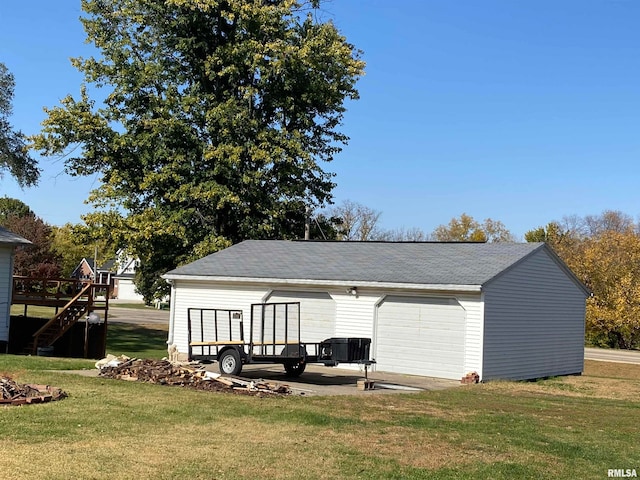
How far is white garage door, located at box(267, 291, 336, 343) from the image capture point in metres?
22.3

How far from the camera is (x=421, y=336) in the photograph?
20.5 meters

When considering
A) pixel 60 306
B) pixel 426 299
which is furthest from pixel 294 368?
pixel 60 306

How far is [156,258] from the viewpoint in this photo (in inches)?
1280

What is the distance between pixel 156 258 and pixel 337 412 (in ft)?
70.9

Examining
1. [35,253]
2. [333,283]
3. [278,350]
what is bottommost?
[278,350]

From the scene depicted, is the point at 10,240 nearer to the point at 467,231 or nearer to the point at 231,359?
the point at 231,359

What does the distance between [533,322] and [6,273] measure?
16913 millimetres

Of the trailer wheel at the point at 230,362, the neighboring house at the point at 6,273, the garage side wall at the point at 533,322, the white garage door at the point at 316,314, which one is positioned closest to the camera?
the trailer wheel at the point at 230,362

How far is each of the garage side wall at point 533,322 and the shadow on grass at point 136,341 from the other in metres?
11.9

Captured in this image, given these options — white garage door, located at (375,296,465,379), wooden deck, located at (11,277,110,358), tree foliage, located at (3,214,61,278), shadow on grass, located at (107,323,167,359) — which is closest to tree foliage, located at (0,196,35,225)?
tree foliage, located at (3,214,61,278)

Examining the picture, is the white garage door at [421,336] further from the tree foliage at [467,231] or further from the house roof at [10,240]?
the tree foliage at [467,231]

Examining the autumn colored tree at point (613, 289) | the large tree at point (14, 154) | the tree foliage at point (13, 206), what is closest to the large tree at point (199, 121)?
the large tree at point (14, 154)

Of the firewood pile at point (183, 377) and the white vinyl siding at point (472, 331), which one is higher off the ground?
the white vinyl siding at point (472, 331)

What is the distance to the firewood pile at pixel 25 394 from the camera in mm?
11500
